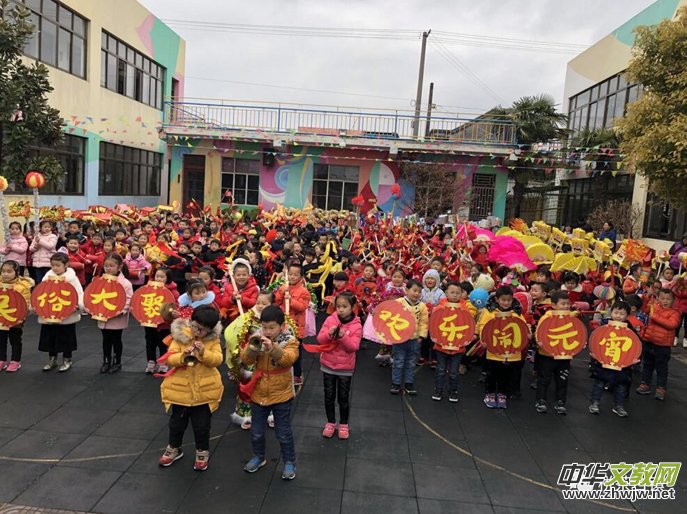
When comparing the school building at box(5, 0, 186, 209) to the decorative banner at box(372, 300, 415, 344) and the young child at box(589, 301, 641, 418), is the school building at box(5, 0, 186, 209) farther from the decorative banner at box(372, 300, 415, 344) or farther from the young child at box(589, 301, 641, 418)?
the young child at box(589, 301, 641, 418)

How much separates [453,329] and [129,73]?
56.8 feet

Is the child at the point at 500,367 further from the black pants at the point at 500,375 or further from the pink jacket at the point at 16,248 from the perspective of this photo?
the pink jacket at the point at 16,248

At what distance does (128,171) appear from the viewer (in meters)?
18.8

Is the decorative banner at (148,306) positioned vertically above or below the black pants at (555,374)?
above

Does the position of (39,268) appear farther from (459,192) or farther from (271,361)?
(459,192)

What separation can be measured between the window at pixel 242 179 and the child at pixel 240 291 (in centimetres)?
1563

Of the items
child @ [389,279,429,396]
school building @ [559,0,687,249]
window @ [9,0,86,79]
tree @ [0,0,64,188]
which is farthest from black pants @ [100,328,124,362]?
school building @ [559,0,687,249]

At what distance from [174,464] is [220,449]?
39 centimetres

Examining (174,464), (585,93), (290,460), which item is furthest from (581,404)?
(585,93)

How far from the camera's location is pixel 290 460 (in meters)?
3.66

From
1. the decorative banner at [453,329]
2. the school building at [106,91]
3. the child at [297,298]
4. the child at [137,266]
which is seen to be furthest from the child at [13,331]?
the school building at [106,91]

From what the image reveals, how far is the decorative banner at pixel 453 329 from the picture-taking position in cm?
513

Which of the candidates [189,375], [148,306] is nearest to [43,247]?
[148,306]

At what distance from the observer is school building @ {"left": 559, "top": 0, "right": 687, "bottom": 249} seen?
13.8m
